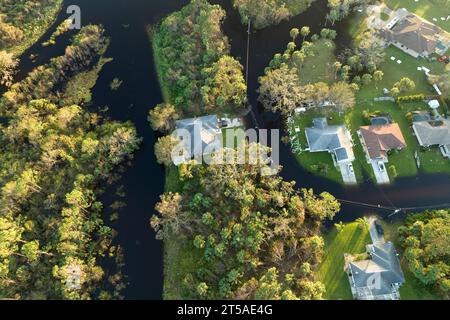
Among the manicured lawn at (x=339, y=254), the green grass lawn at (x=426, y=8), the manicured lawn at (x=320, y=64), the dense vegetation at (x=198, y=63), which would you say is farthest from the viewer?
the green grass lawn at (x=426, y=8)

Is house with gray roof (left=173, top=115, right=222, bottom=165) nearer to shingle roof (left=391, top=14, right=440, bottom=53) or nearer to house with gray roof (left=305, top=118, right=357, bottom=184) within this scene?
house with gray roof (left=305, top=118, right=357, bottom=184)

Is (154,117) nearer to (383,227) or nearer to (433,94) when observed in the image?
(383,227)

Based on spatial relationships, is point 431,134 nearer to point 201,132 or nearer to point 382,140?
point 382,140

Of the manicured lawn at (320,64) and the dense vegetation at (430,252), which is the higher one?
the manicured lawn at (320,64)

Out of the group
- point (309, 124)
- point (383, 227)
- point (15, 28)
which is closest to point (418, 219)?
point (383, 227)

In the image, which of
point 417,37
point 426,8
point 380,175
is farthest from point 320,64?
point 426,8

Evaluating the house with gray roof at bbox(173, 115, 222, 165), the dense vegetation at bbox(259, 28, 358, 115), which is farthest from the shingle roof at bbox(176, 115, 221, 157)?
the dense vegetation at bbox(259, 28, 358, 115)

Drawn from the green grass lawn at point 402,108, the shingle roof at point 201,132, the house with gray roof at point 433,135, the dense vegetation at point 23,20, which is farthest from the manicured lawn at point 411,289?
the dense vegetation at point 23,20

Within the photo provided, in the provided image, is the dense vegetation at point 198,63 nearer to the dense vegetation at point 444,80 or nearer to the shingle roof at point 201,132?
the shingle roof at point 201,132
